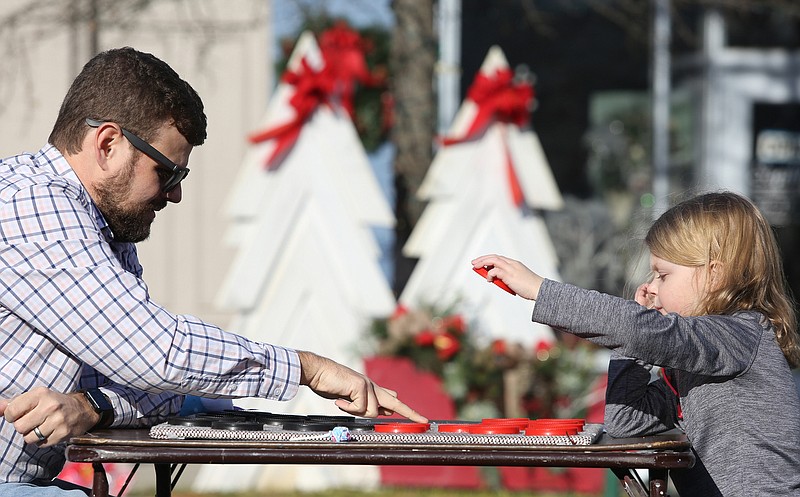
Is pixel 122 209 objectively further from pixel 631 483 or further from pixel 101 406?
pixel 631 483

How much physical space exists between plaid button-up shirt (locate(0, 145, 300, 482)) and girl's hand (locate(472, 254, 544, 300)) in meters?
0.47

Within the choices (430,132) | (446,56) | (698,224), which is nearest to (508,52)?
(446,56)

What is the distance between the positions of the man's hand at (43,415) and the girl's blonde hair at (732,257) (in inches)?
54.3

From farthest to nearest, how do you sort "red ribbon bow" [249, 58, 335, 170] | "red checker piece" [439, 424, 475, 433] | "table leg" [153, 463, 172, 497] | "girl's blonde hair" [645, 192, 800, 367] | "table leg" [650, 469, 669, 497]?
1. "red ribbon bow" [249, 58, 335, 170]
2. "table leg" [153, 463, 172, 497]
3. "girl's blonde hair" [645, 192, 800, 367]
4. "red checker piece" [439, 424, 475, 433]
5. "table leg" [650, 469, 669, 497]

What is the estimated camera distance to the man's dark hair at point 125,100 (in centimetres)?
252

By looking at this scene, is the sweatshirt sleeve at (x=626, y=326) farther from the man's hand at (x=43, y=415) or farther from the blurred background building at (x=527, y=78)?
the blurred background building at (x=527, y=78)

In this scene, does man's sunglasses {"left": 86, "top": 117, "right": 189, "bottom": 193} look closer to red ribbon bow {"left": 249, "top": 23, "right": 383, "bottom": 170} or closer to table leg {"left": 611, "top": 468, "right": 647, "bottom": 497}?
table leg {"left": 611, "top": 468, "right": 647, "bottom": 497}

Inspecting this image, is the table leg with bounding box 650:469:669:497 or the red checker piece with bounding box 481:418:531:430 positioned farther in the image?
the red checker piece with bounding box 481:418:531:430

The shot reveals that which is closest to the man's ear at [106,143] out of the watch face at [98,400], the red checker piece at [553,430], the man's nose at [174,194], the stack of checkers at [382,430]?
the man's nose at [174,194]

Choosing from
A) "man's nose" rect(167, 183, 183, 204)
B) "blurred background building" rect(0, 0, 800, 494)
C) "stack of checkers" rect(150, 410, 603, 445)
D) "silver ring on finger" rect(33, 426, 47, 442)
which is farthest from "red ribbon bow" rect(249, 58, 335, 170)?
"silver ring on finger" rect(33, 426, 47, 442)

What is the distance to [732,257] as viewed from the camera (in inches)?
104

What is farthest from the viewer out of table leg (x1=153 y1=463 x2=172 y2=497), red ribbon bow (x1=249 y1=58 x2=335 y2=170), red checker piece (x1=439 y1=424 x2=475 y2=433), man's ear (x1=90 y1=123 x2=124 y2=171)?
red ribbon bow (x1=249 y1=58 x2=335 y2=170)

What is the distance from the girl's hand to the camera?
2.34 meters

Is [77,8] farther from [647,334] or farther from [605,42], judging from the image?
[647,334]
